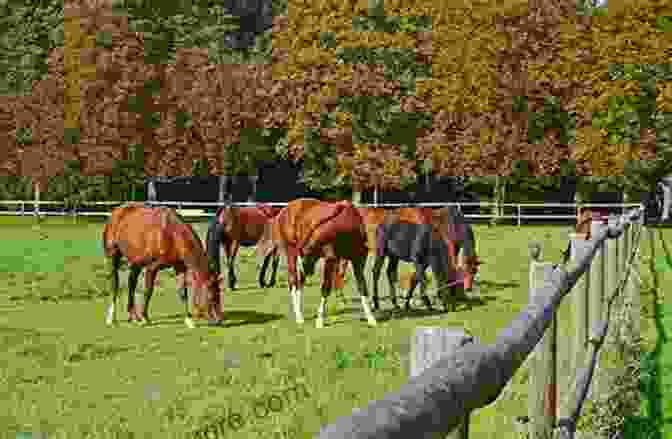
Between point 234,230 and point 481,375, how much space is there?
18064 mm

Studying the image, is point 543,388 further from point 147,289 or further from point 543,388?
point 147,289

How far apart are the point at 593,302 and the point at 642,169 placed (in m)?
38.5

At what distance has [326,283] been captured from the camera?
14.2 m


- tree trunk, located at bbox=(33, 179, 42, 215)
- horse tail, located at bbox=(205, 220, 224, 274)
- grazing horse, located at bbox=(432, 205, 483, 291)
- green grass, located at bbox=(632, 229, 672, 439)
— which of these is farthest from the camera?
tree trunk, located at bbox=(33, 179, 42, 215)

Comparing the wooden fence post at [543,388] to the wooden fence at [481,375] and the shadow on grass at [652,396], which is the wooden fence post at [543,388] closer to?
the wooden fence at [481,375]

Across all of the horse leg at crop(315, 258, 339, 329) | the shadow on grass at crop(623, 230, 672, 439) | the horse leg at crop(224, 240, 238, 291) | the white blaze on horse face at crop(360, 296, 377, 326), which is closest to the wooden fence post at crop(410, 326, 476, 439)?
the shadow on grass at crop(623, 230, 672, 439)

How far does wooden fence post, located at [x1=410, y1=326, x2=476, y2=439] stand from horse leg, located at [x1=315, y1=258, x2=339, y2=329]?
10.8 metres

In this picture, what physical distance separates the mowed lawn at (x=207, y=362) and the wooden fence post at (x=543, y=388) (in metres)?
0.59

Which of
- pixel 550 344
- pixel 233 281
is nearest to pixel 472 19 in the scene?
pixel 233 281

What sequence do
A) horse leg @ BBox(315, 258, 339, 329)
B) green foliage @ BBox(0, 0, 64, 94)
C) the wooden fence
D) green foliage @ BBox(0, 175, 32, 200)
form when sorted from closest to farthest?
the wooden fence, horse leg @ BBox(315, 258, 339, 329), green foliage @ BBox(0, 175, 32, 200), green foliage @ BBox(0, 0, 64, 94)

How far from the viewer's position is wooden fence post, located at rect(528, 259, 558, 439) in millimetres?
4680

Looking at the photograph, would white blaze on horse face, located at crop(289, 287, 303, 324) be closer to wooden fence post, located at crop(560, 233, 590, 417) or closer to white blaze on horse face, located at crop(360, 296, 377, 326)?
white blaze on horse face, located at crop(360, 296, 377, 326)

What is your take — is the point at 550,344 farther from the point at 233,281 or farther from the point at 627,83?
the point at 627,83

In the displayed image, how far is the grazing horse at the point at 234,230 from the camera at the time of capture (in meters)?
19.6
